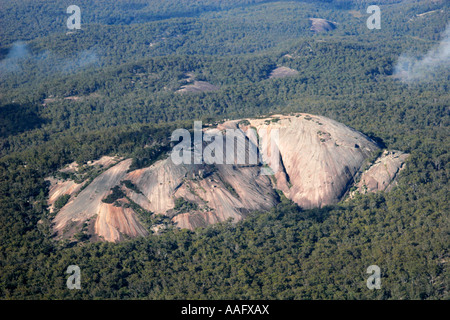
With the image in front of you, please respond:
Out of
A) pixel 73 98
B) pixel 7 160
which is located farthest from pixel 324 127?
pixel 73 98

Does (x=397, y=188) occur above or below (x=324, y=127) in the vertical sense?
below

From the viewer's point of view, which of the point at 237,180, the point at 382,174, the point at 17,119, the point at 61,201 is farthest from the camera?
the point at 17,119

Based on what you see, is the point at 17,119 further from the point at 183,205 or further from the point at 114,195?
the point at 183,205

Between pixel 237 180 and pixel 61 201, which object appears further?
pixel 237 180

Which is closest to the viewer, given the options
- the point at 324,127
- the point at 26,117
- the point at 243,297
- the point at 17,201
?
the point at 243,297

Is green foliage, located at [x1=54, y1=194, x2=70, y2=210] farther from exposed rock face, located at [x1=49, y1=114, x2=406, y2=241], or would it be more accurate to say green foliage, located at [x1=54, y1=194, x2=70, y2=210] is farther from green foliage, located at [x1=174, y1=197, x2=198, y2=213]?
green foliage, located at [x1=174, y1=197, x2=198, y2=213]

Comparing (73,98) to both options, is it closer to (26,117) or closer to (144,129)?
(26,117)

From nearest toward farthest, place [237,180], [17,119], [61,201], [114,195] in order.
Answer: [114,195]
[61,201]
[237,180]
[17,119]

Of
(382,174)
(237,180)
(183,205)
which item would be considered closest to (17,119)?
(183,205)

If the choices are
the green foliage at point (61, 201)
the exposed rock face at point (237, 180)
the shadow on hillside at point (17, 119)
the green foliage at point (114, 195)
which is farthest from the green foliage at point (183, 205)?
the shadow on hillside at point (17, 119)
